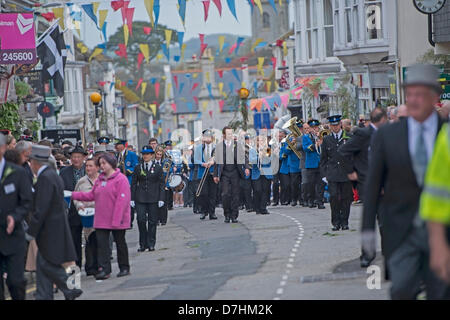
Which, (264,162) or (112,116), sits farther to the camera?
(112,116)

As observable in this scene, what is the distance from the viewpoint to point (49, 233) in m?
10.9

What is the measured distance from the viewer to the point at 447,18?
23672mm

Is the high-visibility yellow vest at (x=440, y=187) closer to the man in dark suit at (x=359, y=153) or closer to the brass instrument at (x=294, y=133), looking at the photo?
the man in dark suit at (x=359, y=153)

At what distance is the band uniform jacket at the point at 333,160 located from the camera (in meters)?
17.1

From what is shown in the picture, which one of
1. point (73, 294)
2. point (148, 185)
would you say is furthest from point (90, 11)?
point (73, 294)

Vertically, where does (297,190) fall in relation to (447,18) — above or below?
below

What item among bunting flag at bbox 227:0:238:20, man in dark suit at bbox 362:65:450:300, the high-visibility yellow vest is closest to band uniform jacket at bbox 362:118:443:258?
man in dark suit at bbox 362:65:450:300

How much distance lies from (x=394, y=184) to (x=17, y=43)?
16.9m

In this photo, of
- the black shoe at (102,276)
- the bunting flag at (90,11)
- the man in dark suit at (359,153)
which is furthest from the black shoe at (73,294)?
the bunting flag at (90,11)

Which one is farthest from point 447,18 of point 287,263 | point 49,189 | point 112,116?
point 112,116

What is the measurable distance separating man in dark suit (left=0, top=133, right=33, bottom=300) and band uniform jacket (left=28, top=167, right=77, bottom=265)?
0.69 feet

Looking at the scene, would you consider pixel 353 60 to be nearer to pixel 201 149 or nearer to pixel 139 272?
pixel 201 149

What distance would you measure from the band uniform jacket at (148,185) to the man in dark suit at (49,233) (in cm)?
585
